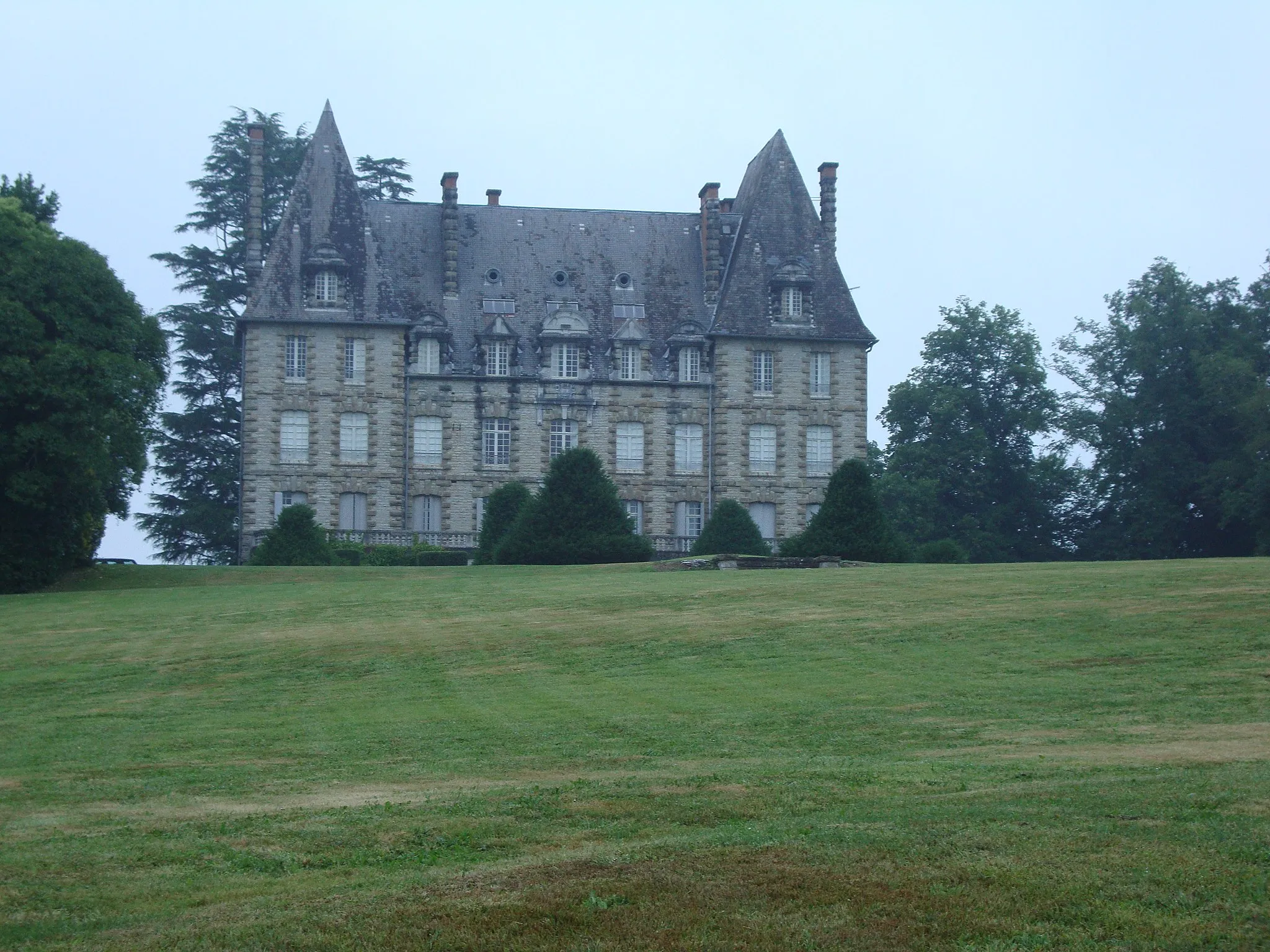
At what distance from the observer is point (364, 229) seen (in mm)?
63875

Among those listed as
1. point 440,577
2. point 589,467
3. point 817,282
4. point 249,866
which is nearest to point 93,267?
point 440,577

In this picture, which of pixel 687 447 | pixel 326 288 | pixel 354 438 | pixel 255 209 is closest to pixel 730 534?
pixel 687 447

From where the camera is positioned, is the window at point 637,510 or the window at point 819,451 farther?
the window at point 819,451

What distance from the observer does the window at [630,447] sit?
64.6m

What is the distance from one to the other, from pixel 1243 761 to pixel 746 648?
475 inches

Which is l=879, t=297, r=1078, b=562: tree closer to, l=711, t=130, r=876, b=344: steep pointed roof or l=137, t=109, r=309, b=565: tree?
l=711, t=130, r=876, b=344: steep pointed roof

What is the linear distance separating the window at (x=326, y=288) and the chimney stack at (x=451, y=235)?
4.75 metres

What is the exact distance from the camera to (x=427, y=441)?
63.4 meters

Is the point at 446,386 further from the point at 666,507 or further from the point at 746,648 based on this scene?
the point at 746,648

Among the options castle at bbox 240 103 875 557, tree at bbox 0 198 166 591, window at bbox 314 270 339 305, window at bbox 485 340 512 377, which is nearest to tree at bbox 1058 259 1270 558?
castle at bbox 240 103 875 557

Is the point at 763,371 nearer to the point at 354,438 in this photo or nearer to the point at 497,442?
the point at 497,442

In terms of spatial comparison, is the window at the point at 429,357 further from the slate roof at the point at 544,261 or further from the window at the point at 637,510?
the window at the point at 637,510

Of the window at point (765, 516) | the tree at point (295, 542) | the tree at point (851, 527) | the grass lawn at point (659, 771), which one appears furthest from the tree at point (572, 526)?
the grass lawn at point (659, 771)

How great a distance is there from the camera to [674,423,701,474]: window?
212 ft
